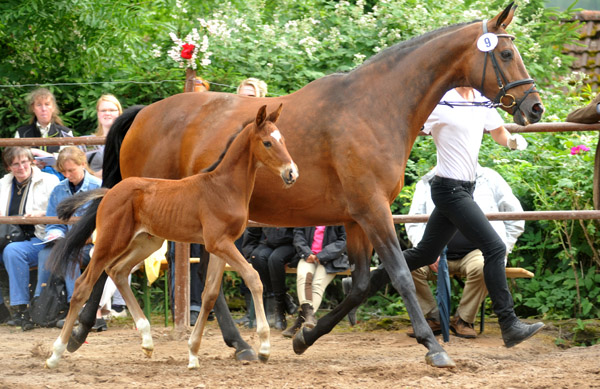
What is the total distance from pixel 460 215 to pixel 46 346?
11.0 ft

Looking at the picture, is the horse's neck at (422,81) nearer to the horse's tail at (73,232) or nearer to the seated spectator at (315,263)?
the horse's tail at (73,232)

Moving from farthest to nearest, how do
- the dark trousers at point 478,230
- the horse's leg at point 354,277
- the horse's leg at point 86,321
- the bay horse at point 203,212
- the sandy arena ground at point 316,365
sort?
the horse's leg at point 86,321, the horse's leg at point 354,277, the dark trousers at point 478,230, the bay horse at point 203,212, the sandy arena ground at point 316,365

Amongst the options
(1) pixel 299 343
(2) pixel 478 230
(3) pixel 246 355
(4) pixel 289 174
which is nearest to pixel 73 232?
(3) pixel 246 355

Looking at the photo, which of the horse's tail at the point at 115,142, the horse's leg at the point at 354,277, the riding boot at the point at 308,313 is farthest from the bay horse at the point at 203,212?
the riding boot at the point at 308,313

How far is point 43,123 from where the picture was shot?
8062mm

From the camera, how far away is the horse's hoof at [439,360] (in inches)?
182

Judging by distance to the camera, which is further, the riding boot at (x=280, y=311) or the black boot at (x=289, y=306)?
the black boot at (x=289, y=306)

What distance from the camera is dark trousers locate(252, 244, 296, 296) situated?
7160 mm

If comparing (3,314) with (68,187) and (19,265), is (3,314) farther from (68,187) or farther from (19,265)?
(68,187)

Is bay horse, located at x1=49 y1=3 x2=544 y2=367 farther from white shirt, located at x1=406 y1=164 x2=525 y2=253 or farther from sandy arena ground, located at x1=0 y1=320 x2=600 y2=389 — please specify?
white shirt, located at x1=406 y1=164 x2=525 y2=253

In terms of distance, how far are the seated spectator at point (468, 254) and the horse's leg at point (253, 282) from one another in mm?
2126

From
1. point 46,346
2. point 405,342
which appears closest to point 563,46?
point 405,342

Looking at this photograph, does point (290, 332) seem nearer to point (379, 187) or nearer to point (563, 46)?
point (379, 187)

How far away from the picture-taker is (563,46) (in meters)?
10.7
